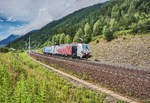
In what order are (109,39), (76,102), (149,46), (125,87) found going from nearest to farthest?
(76,102), (125,87), (149,46), (109,39)

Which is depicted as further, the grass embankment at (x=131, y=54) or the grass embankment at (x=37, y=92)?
the grass embankment at (x=131, y=54)

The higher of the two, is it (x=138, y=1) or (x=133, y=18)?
(x=138, y=1)

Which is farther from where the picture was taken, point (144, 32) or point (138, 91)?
point (144, 32)

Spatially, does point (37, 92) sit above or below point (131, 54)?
below

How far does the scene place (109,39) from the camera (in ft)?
121

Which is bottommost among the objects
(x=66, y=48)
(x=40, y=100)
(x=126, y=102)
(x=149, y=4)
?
(x=126, y=102)

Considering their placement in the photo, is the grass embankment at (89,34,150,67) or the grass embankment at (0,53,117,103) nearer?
the grass embankment at (0,53,117,103)

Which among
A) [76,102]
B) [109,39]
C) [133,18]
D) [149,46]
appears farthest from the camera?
[133,18]

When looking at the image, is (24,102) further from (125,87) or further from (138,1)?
(138,1)

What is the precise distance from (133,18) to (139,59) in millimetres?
62375

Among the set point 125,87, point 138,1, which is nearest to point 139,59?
point 125,87

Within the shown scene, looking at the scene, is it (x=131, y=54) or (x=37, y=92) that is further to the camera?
(x=131, y=54)

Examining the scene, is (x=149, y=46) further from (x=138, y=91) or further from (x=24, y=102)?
(x=24, y=102)

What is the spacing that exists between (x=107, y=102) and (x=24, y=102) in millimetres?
3026
